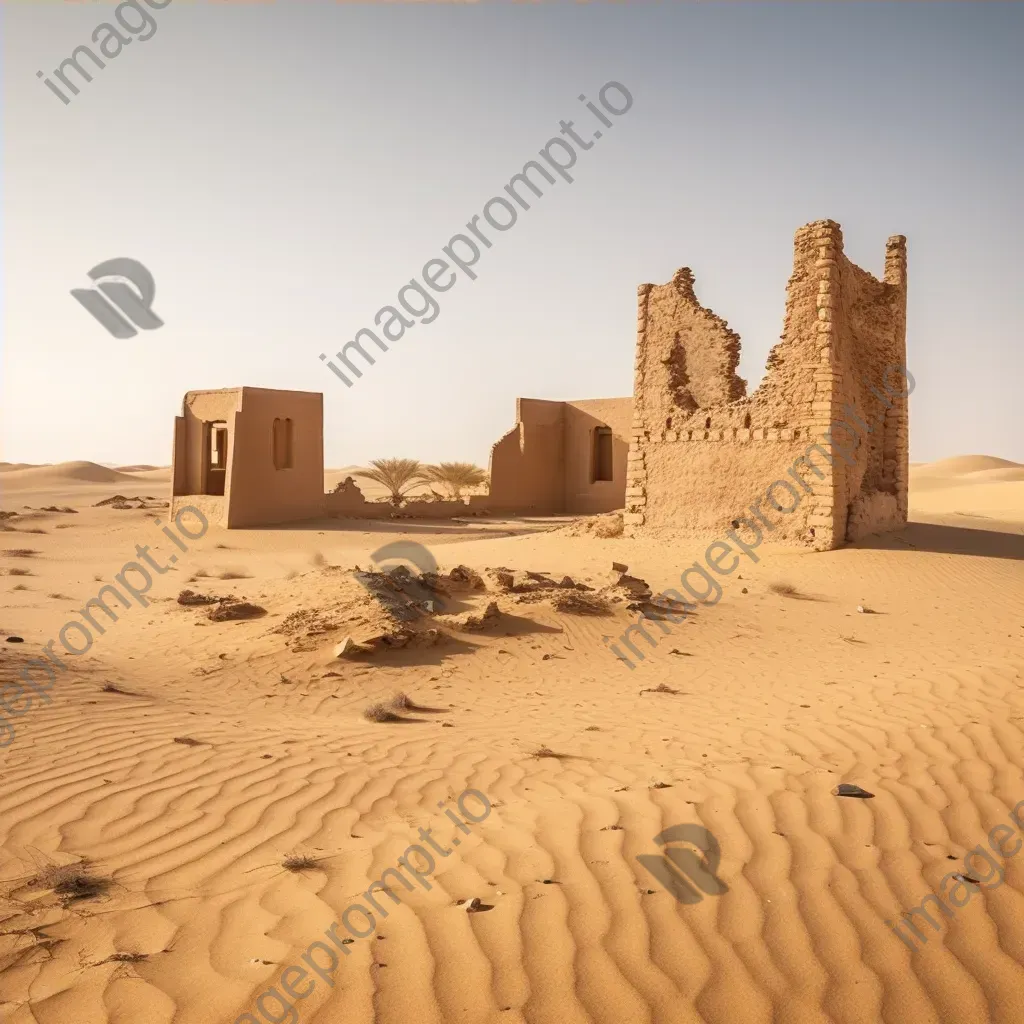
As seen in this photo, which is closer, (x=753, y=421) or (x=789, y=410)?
(x=789, y=410)

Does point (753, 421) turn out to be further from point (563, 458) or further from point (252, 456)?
point (563, 458)

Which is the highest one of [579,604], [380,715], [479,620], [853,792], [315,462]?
[315,462]

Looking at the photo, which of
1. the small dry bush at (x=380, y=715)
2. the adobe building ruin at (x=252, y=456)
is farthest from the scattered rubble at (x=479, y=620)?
the adobe building ruin at (x=252, y=456)

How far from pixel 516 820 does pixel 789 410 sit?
10760 mm

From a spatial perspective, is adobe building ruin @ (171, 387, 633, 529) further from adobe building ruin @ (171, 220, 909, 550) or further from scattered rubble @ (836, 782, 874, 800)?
scattered rubble @ (836, 782, 874, 800)

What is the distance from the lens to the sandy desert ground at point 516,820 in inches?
103

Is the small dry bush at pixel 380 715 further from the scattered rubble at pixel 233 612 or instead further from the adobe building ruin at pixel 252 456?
the adobe building ruin at pixel 252 456

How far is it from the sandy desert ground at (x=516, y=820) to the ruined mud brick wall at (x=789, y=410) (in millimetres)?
4574

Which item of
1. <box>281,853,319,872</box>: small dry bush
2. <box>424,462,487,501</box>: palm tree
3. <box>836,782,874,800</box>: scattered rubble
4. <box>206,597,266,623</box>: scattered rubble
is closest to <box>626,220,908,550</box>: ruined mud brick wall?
<box>206,597,266,623</box>: scattered rubble

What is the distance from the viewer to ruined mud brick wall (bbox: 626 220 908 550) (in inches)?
511

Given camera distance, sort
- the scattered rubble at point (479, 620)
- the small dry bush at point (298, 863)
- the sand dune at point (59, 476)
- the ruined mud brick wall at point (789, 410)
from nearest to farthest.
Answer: the small dry bush at point (298, 863), the scattered rubble at point (479, 620), the ruined mud brick wall at point (789, 410), the sand dune at point (59, 476)

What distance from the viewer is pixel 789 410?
13227 mm

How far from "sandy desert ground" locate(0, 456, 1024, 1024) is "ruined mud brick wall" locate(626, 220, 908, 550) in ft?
15.0

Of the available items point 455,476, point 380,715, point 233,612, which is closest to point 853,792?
point 380,715
